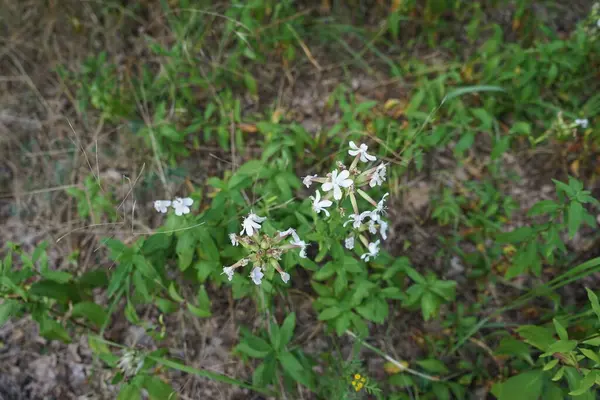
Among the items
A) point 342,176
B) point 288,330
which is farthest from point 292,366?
point 342,176

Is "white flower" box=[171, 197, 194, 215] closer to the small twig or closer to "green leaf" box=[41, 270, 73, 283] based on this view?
"green leaf" box=[41, 270, 73, 283]

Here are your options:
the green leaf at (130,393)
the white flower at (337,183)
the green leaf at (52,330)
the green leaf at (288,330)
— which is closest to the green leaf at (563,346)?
the white flower at (337,183)

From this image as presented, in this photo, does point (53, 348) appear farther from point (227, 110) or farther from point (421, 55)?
point (421, 55)

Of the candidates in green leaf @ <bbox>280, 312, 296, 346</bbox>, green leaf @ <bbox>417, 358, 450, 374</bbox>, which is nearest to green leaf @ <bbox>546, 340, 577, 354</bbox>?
green leaf @ <bbox>417, 358, 450, 374</bbox>

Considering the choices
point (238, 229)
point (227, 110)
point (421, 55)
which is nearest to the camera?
point (238, 229)

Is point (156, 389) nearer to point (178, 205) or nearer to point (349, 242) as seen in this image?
point (178, 205)

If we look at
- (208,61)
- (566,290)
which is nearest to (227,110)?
(208,61)
